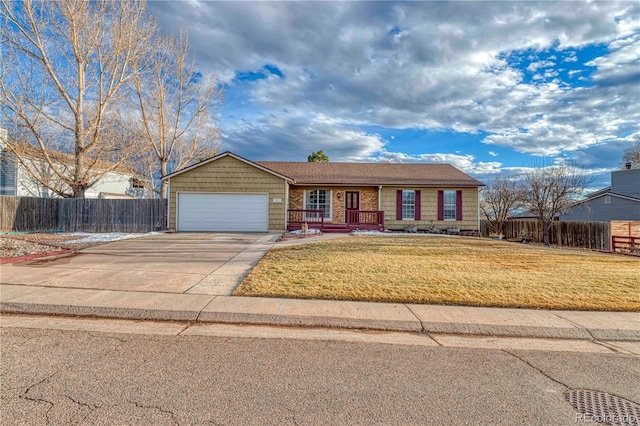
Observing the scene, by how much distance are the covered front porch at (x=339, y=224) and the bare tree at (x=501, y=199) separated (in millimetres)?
12925

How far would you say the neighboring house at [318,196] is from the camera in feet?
56.4

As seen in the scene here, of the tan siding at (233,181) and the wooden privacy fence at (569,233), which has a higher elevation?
the tan siding at (233,181)

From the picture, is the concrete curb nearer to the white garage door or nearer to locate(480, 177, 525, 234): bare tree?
the white garage door

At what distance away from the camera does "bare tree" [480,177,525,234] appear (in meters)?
27.9

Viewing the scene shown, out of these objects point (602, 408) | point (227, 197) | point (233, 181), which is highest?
point (233, 181)

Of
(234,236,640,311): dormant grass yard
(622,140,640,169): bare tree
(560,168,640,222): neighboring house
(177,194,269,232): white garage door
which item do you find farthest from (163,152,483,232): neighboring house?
(622,140,640,169): bare tree

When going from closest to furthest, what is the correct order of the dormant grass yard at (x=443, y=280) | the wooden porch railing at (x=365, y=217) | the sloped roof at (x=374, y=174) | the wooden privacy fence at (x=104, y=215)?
Answer: the dormant grass yard at (x=443, y=280)
the wooden privacy fence at (x=104, y=215)
the wooden porch railing at (x=365, y=217)
the sloped roof at (x=374, y=174)

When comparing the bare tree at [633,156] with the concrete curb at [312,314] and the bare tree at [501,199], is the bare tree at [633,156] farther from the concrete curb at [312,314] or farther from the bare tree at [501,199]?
the concrete curb at [312,314]

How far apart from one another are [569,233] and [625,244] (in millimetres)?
2742

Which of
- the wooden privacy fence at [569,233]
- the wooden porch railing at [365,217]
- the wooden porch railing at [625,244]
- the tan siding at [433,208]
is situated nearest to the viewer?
the wooden porch railing at [625,244]

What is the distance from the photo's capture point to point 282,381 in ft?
10.0

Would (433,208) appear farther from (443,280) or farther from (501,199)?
(443,280)

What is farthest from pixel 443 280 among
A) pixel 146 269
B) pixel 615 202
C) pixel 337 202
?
pixel 615 202

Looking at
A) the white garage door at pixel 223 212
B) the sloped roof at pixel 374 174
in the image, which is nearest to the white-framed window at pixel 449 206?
the sloped roof at pixel 374 174
